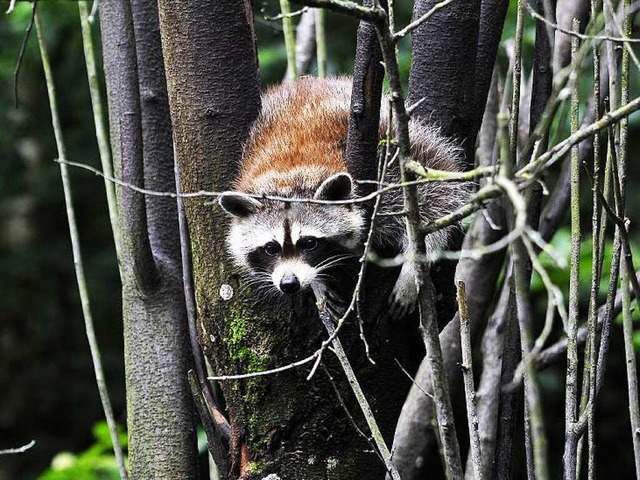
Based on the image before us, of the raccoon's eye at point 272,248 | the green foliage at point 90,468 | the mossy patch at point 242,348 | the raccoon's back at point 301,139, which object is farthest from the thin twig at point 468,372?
the green foliage at point 90,468

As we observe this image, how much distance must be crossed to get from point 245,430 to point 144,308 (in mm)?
732

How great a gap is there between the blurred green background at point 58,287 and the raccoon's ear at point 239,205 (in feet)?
12.5

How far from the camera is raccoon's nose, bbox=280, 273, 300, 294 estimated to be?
3180 millimetres

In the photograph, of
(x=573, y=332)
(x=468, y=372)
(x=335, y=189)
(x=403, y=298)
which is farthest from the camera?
(x=335, y=189)

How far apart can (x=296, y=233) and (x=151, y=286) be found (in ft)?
2.62

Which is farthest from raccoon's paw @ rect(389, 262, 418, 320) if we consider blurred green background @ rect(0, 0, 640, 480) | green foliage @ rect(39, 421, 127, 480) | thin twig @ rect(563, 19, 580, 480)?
blurred green background @ rect(0, 0, 640, 480)

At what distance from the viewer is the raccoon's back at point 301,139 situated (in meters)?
3.83

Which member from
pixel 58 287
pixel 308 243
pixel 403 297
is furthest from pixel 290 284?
pixel 58 287

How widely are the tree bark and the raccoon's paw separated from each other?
805 mm

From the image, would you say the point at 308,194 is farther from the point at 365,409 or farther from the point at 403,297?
the point at 365,409

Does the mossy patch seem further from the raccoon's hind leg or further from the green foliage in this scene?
the green foliage

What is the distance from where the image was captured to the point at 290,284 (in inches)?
130

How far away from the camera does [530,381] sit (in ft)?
6.14

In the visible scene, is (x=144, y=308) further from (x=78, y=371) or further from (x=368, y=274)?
(x=78, y=371)
